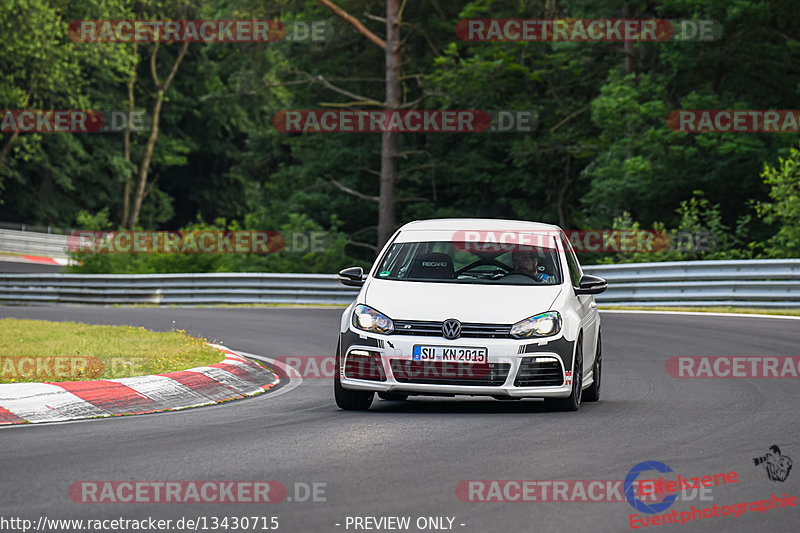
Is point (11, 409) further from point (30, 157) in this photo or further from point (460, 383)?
point (30, 157)

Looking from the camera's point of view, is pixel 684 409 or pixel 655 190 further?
pixel 655 190

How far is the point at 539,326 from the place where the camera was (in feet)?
30.1

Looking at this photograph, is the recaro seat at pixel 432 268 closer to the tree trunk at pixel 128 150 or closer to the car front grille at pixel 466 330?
the car front grille at pixel 466 330

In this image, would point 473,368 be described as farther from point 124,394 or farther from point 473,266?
point 124,394

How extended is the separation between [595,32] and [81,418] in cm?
2700

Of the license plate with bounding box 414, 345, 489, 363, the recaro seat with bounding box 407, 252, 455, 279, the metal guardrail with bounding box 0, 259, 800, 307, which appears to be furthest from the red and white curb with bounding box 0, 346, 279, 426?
the metal guardrail with bounding box 0, 259, 800, 307

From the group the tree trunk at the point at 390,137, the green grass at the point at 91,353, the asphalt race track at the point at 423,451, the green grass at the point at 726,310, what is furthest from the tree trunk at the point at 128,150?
the asphalt race track at the point at 423,451

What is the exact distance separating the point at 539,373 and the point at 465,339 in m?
0.65

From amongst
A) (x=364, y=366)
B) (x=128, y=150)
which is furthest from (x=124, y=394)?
(x=128, y=150)

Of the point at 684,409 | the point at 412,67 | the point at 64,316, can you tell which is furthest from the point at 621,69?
the point at 684,409

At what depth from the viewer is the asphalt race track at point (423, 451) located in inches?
223

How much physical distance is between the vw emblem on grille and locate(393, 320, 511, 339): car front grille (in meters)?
0.03

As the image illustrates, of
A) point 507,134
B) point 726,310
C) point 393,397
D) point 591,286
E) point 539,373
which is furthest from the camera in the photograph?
point 507,134

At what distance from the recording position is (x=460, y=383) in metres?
8.99
